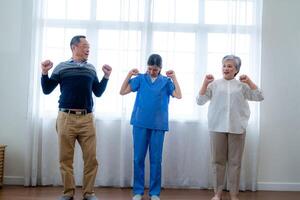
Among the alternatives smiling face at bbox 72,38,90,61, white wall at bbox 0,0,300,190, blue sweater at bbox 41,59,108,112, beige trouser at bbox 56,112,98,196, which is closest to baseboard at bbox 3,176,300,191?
white wall at bbox 0,0,300,190

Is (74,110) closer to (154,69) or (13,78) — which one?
(154,69)

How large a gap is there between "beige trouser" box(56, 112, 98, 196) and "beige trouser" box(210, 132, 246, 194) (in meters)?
1.13

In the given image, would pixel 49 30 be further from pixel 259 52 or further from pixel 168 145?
pixel 259 52

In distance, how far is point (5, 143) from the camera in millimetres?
3629

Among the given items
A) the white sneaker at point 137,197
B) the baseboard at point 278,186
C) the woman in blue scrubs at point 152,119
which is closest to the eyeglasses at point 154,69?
the woman in blue scrubs at point 152,119

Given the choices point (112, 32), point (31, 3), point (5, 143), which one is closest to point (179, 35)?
point (112, 32)

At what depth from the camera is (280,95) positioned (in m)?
3.67

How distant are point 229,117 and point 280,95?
3.28 feet

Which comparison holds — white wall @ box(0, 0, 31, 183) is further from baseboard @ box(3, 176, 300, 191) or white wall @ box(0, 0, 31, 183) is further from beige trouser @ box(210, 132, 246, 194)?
beige trouser @ box(210, 132, 246, 194)

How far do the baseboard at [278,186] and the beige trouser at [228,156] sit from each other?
715 mm

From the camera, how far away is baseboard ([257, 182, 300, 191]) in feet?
11.9

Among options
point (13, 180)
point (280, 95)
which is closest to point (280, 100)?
point (280, 95)

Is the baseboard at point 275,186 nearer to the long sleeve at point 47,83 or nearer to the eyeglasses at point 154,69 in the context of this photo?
the long sleeve at point 47,83

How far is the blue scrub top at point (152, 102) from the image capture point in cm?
303
